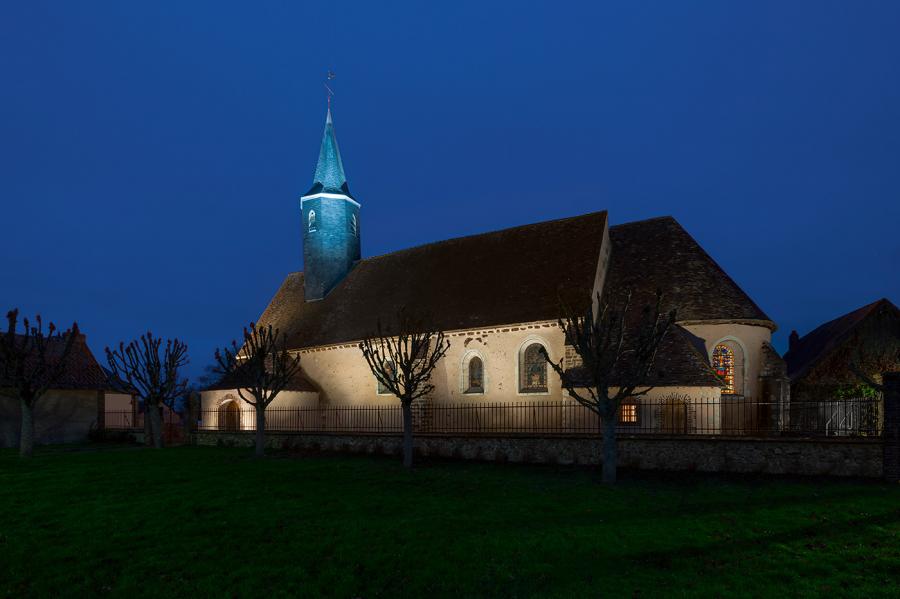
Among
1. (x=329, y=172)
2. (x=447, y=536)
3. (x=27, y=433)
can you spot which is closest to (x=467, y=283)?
(x=329, y=172)

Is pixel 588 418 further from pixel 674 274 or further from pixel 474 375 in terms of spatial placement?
pixel 674 274

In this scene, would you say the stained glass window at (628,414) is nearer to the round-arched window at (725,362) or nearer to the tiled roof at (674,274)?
the tiled roof at (674,274)

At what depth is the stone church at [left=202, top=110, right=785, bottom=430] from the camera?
79.7 feet

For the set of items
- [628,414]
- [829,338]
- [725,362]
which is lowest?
[628,414]

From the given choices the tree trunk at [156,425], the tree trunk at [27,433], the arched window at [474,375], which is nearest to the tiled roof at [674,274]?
the arched window at [474,375]

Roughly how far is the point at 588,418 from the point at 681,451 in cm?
599

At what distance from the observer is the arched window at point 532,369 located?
82.7 ft

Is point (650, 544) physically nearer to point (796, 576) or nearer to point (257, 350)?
point (796, 576)

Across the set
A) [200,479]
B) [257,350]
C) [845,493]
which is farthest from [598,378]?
[257,350]

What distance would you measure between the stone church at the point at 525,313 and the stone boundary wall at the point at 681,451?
13.5ft

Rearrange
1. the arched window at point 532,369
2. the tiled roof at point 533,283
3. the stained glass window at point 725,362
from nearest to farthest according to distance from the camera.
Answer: the tiled roof at point 533,283 → the stained glass window at point 725,362 → the arched window at point 532,369

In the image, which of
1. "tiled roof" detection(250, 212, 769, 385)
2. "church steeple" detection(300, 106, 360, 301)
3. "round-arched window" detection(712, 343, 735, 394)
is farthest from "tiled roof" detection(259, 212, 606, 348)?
"round-arched window" detection(712, 343, 735, 394)

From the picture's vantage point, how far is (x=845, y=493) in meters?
13.3

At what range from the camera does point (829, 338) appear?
101 feet
